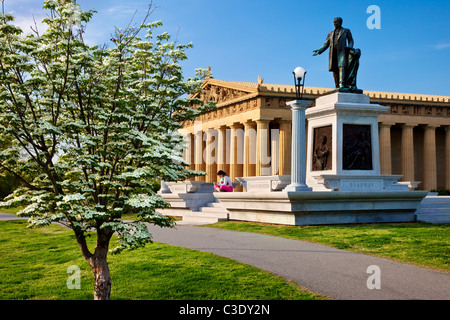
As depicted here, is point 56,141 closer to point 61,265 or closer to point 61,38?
point 61,38

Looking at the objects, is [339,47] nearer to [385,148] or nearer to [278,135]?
[278,135]

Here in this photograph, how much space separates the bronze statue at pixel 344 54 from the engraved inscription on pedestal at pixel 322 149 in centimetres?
214

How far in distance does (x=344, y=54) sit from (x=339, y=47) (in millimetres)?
365

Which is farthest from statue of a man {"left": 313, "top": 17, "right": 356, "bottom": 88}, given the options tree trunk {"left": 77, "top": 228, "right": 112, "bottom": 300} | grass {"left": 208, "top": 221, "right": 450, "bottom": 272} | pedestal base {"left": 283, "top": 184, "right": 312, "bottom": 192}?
tree trunk {"left": 77, "top": 228, "right": 112, "bottom": 300}

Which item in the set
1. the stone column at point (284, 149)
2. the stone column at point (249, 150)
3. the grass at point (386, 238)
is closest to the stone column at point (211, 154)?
the stone column at point (249, 150)

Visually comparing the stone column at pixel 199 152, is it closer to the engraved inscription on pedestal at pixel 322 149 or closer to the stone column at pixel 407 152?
the stone column at pixel 407 152

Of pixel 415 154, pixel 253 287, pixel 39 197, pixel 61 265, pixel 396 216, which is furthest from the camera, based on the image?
pixel 415 154

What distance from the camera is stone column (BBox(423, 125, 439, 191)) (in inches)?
2121

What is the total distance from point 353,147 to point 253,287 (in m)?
11.3

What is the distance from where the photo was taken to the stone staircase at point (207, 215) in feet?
71.6

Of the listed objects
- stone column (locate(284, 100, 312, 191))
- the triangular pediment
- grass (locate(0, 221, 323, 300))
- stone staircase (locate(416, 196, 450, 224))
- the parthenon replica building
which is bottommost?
grass (locate(0, 221, 323, 300))

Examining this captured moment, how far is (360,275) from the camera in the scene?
944 cm

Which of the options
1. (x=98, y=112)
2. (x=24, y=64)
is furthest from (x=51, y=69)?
(x=98, y=112)

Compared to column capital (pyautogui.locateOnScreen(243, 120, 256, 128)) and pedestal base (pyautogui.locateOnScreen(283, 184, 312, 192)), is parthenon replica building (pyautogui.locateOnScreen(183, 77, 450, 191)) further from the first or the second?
pedestal base (pyautogui.locateOnScreen(283, 184, 312, 192))
